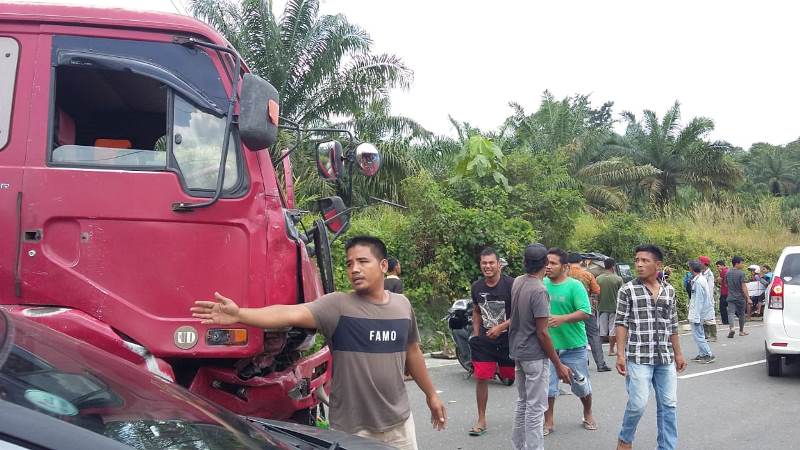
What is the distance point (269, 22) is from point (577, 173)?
14371mm

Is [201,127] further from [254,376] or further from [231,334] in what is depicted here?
[254,376]

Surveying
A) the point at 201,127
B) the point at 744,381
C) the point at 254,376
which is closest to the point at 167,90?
the point at 201,127

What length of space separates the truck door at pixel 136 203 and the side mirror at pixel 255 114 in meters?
0.26

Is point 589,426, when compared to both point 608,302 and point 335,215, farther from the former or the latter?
point 608,302

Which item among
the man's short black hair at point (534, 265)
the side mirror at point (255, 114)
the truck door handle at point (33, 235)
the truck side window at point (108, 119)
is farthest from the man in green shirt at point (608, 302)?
the truck door handle at point (33, 235)

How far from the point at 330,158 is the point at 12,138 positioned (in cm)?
181

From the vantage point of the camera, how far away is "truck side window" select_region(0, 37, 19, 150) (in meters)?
3.62

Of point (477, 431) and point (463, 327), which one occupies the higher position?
point (463, 327)

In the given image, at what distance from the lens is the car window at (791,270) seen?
9156 millimetres

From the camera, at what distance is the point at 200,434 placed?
2156mm

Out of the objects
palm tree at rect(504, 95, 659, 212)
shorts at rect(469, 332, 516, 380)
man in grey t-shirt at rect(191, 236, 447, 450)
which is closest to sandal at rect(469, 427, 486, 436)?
shorts at rect(469, 332, 516, 380)

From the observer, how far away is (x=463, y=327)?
924 centimetres

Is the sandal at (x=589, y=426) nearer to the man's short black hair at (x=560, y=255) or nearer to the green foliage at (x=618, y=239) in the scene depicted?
the man's short black hair at (x=560, y=255)

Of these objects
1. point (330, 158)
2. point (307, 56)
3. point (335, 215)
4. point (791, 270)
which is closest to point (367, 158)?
point (330, 158)
